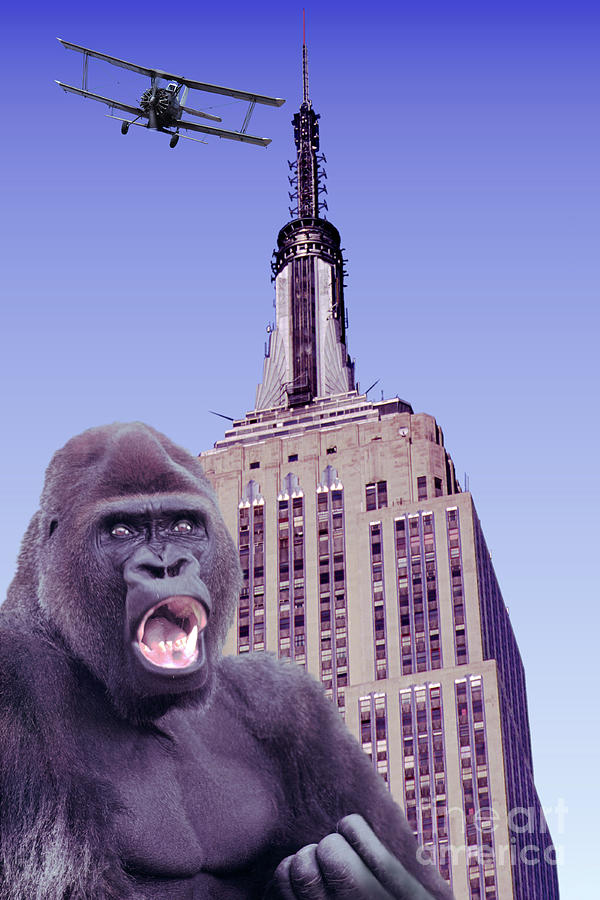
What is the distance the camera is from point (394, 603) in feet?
377

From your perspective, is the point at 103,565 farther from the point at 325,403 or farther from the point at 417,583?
the point at 325,403

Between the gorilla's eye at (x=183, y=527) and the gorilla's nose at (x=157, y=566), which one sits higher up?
the gorilla's eye at (x=183, y=527)

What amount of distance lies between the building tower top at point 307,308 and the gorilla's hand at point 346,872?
129116 millimetres

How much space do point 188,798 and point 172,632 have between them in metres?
1.35

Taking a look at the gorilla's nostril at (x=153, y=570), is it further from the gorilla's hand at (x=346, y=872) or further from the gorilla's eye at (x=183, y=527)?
the gorilla's hand at (x=346, y=872)

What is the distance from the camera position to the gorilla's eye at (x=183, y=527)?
1130 cm

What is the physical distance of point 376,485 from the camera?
124 meters

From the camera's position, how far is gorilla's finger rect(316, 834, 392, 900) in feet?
33.0

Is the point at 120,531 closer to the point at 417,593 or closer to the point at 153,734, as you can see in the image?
the point at 153,734

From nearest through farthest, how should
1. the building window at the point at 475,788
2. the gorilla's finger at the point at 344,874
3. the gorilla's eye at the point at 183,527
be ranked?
the gorilla's finger at the point at 344,874 < the gorilla's eye at the point at 183,527 < the building window at the point at 475,788

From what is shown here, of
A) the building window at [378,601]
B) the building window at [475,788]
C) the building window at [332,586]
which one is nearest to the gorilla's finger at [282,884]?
the building window at [475,788]

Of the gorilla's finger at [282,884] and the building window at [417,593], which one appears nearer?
the gorilla's finger at [282,884]

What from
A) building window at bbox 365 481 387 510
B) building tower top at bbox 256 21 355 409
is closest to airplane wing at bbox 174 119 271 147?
building window at bbox 365 481 387 510

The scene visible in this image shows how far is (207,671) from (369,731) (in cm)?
9817
